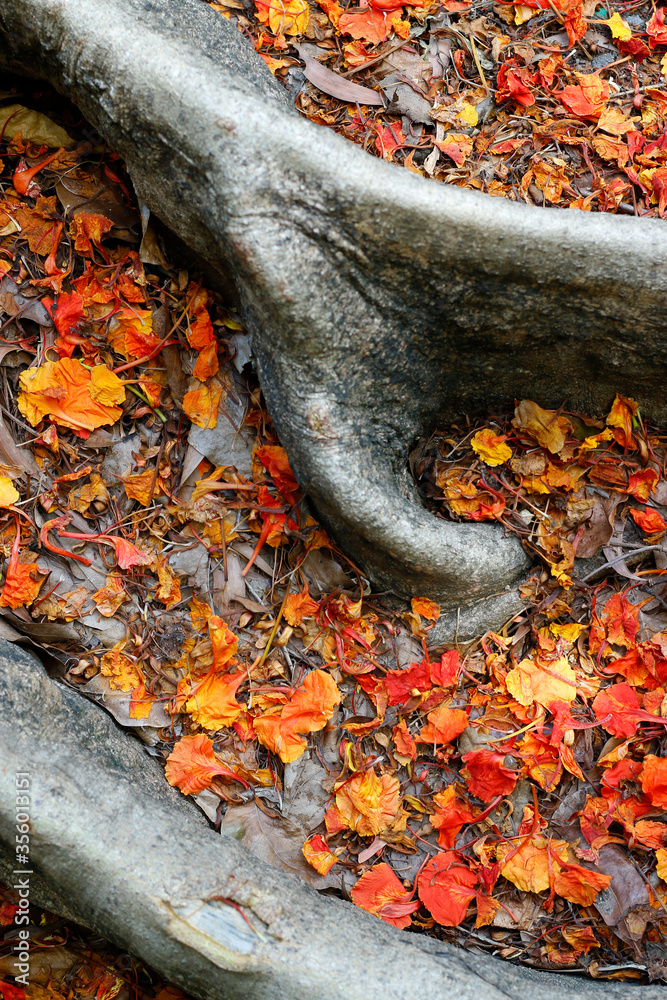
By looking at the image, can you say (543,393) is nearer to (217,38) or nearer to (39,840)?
(217,38)

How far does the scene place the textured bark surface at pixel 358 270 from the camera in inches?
63.9

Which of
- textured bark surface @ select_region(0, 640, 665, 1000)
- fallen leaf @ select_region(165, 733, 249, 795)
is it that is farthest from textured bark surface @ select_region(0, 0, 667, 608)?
textured bark surface @ select_region(0, 640, 665, 1000)

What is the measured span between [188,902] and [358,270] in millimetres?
1558

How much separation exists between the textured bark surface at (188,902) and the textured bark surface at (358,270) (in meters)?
0.86

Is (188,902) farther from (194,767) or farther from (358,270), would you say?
(358,270)

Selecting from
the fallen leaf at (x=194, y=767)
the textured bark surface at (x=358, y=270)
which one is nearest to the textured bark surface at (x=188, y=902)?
the fallen leaf at (x=194, y=767)

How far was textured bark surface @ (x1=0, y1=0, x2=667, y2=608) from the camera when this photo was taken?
5.32 ft

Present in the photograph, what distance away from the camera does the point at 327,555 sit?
207 centimetres

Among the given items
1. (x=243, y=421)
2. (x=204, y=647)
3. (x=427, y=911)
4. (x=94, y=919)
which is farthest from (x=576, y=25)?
(x=94, y=919)

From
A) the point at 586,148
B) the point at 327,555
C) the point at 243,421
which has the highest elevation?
the point at 586,148

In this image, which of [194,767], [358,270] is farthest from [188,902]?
[358,270]

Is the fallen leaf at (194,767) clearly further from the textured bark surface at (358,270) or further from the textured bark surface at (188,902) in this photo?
the textured bark surface at (358,270)

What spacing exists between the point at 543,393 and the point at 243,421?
898mm

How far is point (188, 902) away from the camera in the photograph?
159 centimetres
